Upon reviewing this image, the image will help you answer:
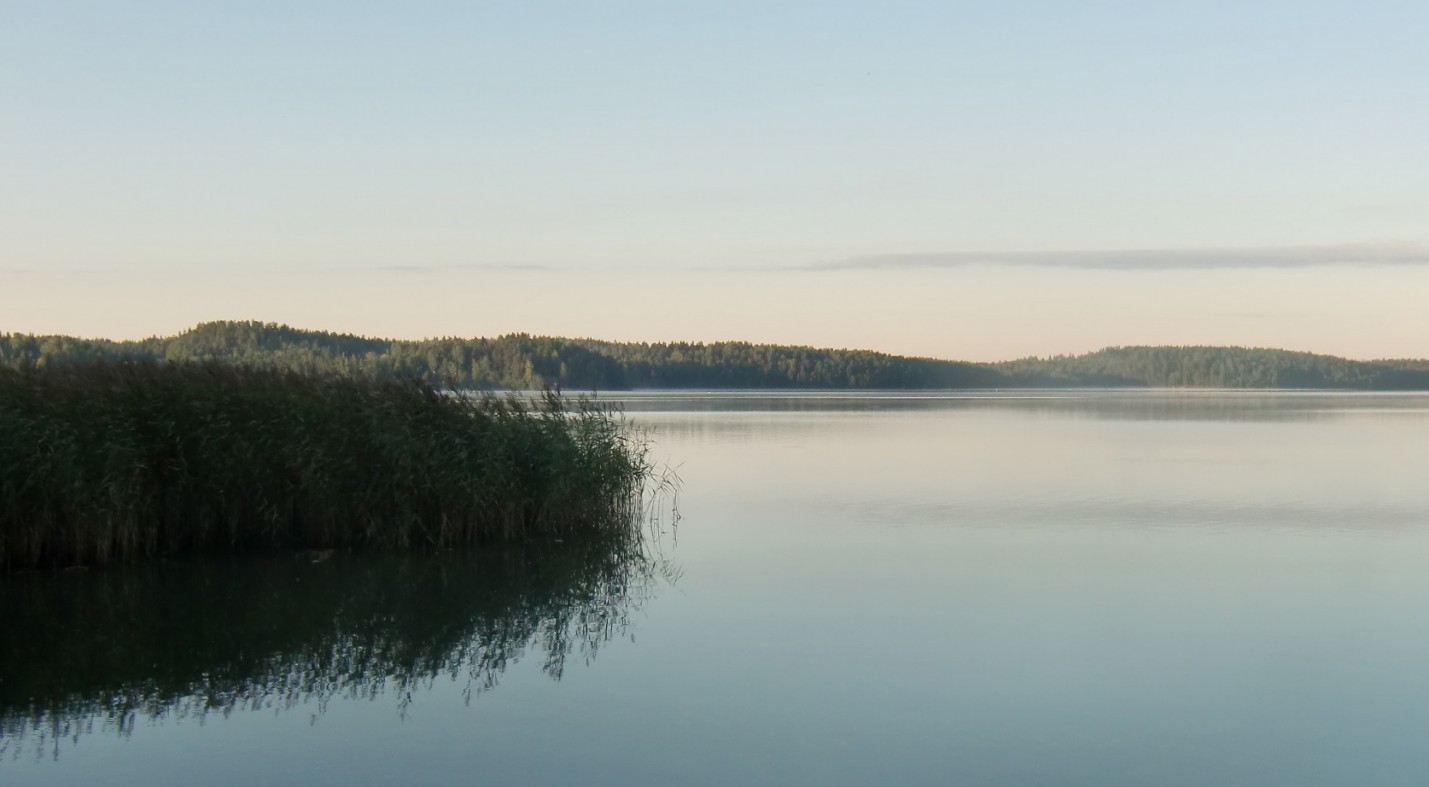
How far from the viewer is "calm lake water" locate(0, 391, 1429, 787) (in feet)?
18.7

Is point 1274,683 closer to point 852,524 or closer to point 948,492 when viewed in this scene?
point 852,524

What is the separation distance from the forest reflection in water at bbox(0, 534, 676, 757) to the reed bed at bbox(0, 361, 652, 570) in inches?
18.0

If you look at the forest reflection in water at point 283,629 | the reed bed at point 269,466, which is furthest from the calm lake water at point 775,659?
the reed bed at point 269,466

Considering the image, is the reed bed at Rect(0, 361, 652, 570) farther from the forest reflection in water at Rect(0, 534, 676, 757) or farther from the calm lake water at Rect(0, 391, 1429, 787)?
the calm lake water at Rect(0, 391, 1429, 787)

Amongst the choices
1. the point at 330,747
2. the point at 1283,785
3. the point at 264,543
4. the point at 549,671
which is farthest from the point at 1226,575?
the point at 264,543

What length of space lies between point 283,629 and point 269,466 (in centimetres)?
331

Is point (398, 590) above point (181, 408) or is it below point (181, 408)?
below

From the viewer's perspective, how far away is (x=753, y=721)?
20.5ft

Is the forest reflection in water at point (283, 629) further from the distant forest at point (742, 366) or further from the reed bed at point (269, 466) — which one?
the distant forest at point (742, 366)

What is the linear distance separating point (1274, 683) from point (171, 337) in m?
65.4

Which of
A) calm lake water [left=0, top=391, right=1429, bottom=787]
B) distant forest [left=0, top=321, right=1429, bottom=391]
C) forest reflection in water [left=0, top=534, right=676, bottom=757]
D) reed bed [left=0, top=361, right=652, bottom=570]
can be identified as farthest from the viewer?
distant forest [left=0, top=321, right=1429, bottom=391]

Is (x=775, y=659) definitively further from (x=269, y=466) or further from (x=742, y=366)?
(x=742, y=366)

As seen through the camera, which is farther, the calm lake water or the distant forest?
the distant forest

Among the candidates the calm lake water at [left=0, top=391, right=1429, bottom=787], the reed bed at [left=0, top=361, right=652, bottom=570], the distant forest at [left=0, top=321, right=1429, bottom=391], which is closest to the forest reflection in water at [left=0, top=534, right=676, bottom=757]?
the calm lake water at [left=0, top=391, right=1429, bottom=787]
